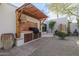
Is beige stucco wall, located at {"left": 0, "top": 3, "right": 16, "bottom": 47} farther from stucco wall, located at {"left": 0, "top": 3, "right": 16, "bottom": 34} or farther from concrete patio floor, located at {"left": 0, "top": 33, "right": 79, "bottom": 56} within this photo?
concrete patio floor, located at {"left": 0, "top": 33, "right": 79, "bottom": 56}

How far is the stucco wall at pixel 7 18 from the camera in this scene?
10.4m

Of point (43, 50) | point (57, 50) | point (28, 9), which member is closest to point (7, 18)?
point (43, 50)

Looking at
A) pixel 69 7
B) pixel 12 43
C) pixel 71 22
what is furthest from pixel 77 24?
pixel 12 43

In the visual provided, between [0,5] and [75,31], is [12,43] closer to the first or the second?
[0,5]

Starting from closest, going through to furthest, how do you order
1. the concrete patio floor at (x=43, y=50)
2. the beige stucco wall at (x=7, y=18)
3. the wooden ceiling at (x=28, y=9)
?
1. the concrete patio floor at (x=43, y=50)
2. the beige stucco wall at (x=7, y=18)
3. the wooden ceiling at (x=28, y=9)

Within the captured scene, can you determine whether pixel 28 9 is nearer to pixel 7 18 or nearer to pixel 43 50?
pixel 7 18

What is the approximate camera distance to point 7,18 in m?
11.1

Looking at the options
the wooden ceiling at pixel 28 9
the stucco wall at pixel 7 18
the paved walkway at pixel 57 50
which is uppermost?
the wooden ceiling at pixel 28 9

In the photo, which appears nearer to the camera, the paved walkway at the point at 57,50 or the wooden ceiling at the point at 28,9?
the paved walkway at the point at 57,50

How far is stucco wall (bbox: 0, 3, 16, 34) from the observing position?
409 inches

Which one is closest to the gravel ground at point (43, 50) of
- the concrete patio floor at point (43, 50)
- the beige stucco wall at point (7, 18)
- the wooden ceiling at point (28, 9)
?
the concrete patio floor at point (43, 50)

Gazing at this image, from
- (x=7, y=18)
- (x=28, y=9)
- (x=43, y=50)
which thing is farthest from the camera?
(x=28, y=9)

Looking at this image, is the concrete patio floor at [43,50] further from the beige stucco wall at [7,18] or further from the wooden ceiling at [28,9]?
the wooden ceiling at [28,9]

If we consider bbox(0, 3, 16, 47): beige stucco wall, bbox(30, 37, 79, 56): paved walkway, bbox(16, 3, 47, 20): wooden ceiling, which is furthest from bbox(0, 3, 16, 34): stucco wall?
bbox(30, 37, 79, 56): paved walkway
